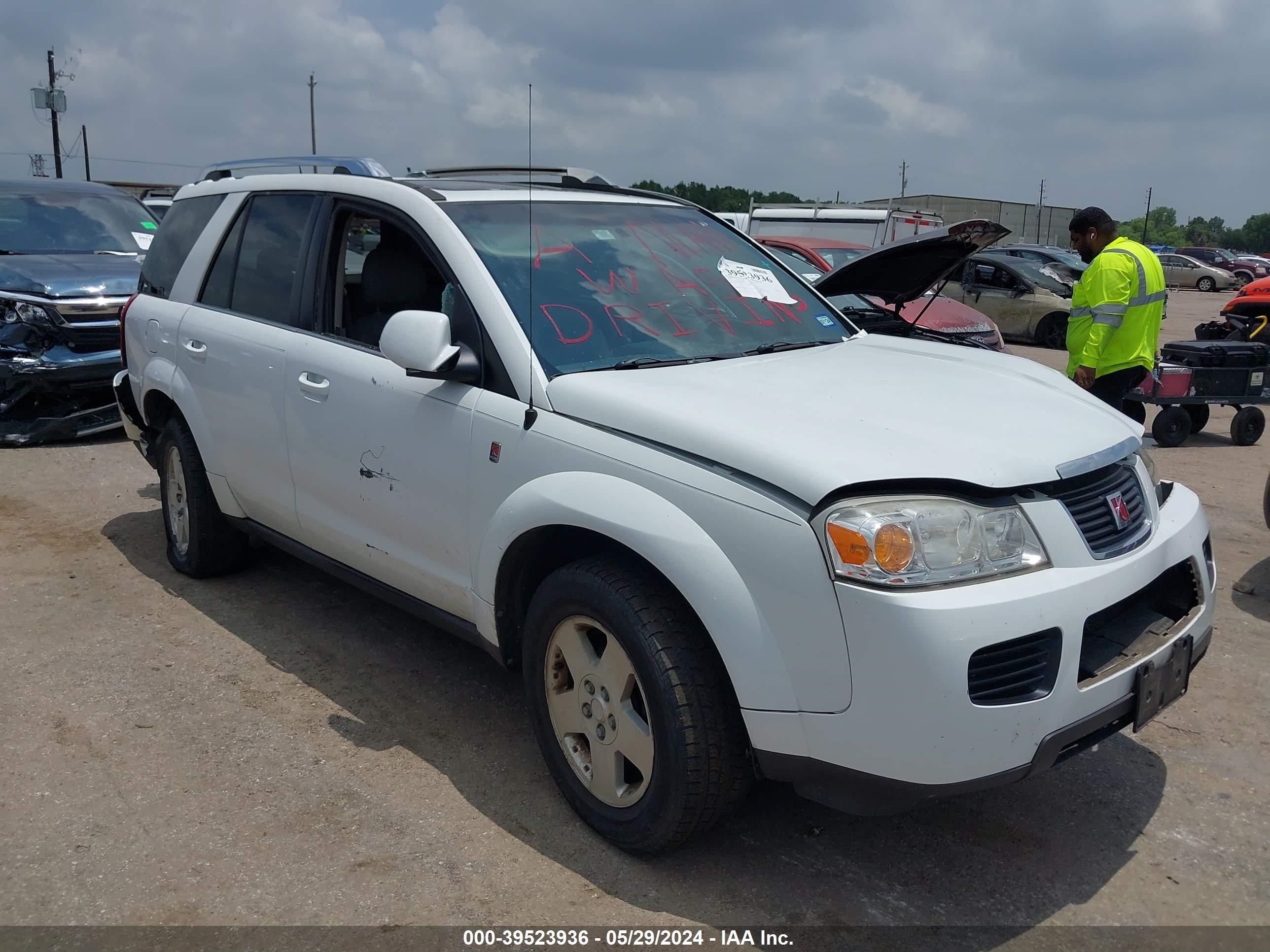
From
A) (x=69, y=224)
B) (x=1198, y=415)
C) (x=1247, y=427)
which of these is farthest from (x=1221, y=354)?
(x=69, y=224)

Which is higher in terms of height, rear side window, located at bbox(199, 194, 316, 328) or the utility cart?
rear side window, located at bbox(199, 194, 316, 328)

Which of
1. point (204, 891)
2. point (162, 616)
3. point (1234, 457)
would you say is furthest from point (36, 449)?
point (1234, 457)

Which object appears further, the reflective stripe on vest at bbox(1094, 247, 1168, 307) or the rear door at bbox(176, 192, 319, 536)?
the reflective stripe on vest at bbox(1094, 247, 1168, 307)

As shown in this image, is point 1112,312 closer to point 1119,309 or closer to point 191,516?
point 1119,309

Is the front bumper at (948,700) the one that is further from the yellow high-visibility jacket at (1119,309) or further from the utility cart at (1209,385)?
the utility cart at (1209,385)

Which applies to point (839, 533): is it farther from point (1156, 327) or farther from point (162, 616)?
point (1156, 327)

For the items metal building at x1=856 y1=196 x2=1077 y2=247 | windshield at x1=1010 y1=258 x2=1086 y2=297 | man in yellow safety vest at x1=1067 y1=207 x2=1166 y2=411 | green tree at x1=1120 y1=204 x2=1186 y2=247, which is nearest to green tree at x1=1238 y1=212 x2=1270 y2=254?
green tree at x1=1120 y1=204 x2=1186 y2=247

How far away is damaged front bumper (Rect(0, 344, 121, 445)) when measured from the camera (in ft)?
26.5

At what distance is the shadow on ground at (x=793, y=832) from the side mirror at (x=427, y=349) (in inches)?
52.4

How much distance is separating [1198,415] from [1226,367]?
741 mm

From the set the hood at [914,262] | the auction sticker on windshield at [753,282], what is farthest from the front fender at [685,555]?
the hood at [914,262]

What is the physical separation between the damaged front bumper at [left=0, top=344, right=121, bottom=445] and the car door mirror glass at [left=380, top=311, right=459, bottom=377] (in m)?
5.83

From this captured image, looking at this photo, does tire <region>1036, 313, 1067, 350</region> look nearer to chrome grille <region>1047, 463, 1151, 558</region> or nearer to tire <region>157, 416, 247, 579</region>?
tire <region>157, 416, 247, 579</region>

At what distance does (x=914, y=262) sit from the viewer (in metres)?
5.63
